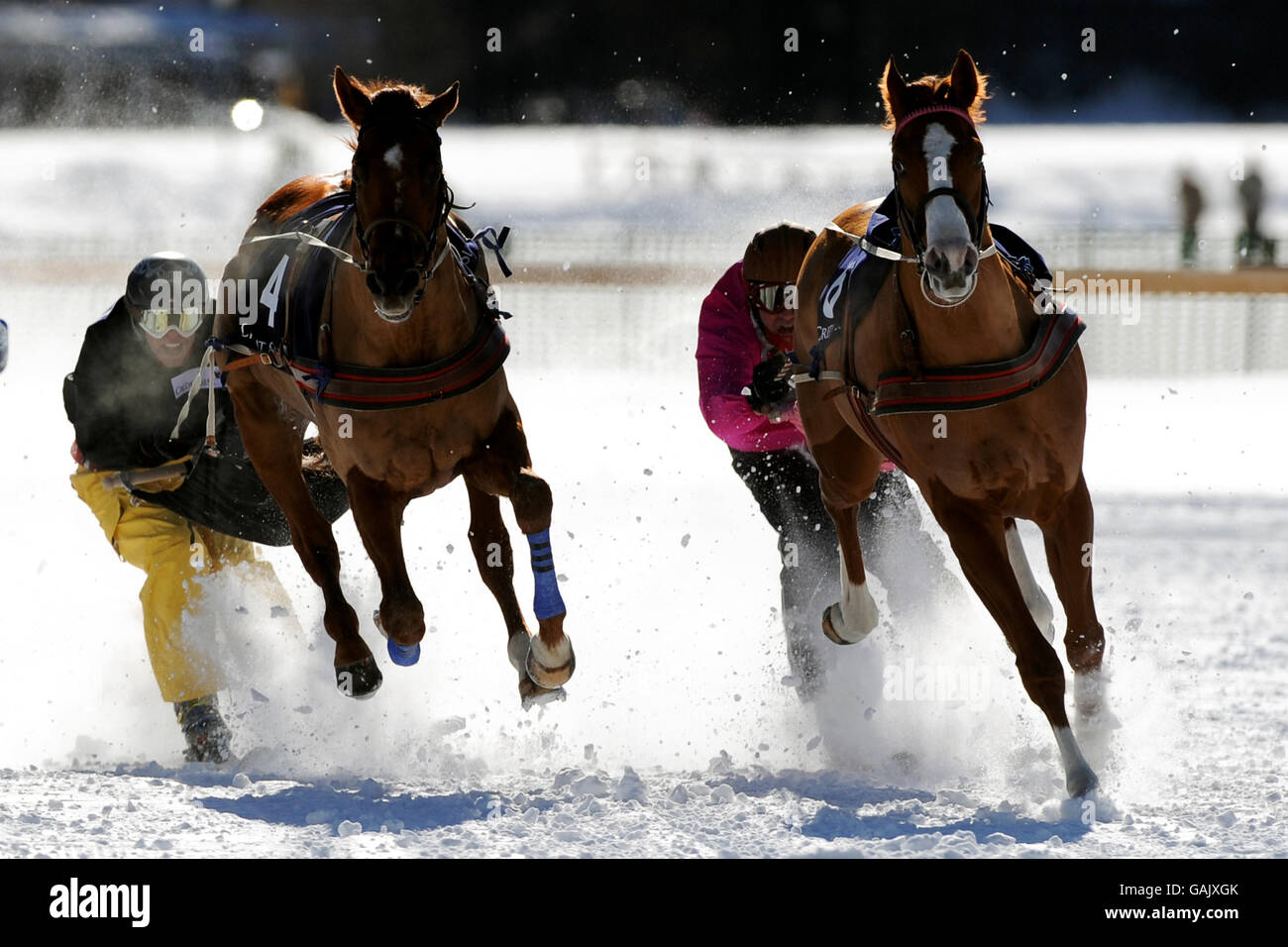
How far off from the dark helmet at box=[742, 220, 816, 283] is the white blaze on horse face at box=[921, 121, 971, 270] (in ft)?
5.53

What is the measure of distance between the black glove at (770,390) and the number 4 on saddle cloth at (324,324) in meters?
0.98

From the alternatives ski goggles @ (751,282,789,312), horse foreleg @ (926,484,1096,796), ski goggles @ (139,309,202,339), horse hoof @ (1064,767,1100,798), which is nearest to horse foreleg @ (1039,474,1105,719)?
horse foreleg @ (926,484,1096,796)

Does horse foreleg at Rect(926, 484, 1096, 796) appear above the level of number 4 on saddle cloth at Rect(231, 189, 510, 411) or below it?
below

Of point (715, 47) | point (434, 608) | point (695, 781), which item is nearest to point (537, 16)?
point (715, 47)

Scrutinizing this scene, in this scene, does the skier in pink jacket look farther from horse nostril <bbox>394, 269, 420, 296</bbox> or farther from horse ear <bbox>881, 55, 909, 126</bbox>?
horse nostril <bbox>394, 269, 420, 296</bbox>

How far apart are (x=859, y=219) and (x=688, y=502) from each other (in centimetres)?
392

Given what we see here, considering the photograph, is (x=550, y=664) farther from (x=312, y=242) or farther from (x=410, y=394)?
(x=312, y=242)

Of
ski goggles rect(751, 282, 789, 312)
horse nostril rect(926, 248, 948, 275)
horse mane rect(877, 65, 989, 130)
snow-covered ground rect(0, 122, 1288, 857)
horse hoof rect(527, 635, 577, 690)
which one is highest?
horse mane rect(877, 65, 989, 130)

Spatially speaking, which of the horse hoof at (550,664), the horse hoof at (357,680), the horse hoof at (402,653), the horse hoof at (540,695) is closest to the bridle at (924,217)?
the horse hoof at (550,664)

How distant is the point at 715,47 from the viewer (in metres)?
21.0

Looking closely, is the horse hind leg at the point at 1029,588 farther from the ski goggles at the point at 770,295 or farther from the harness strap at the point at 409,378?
the harness strap at the point at 409,378

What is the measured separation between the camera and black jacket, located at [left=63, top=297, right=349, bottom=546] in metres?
5.73
